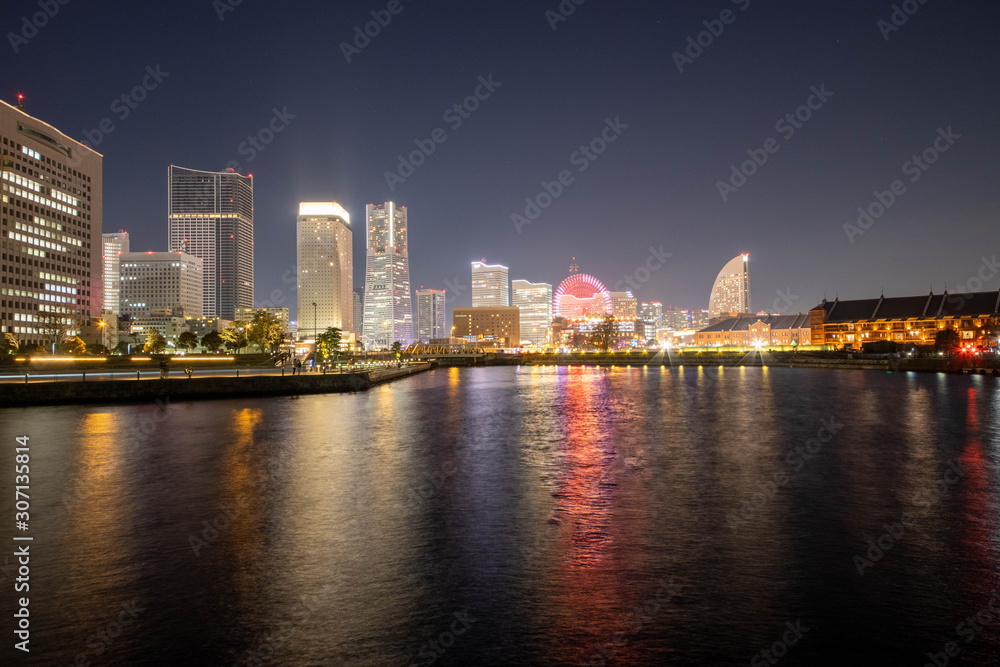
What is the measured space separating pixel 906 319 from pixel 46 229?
22732 centimetres

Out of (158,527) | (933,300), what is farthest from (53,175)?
(933,300)

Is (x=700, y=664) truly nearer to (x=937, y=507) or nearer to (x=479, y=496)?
(x=479, y=496)

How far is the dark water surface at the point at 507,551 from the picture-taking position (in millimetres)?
8375

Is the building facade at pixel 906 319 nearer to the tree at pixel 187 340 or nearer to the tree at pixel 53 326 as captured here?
the tree at pixel 187 340

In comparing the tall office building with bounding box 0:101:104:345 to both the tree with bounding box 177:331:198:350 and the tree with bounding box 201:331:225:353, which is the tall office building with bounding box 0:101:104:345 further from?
the tree with bounding box 201:331:225:353

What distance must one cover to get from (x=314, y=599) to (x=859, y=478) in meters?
18.2

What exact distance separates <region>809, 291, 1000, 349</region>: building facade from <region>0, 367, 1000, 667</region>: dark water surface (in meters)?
148

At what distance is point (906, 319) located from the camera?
512 ft

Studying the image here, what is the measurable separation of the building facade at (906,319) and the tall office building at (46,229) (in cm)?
20153

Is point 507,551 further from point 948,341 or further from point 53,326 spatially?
point 53,326

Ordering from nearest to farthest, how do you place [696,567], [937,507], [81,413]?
[696,567] < [937,507] < [81,413]

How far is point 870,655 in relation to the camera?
8.07 metres

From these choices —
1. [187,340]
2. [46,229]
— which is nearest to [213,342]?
[187,340]

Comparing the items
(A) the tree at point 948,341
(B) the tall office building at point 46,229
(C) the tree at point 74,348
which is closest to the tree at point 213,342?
(C) the tree at point 74,348
